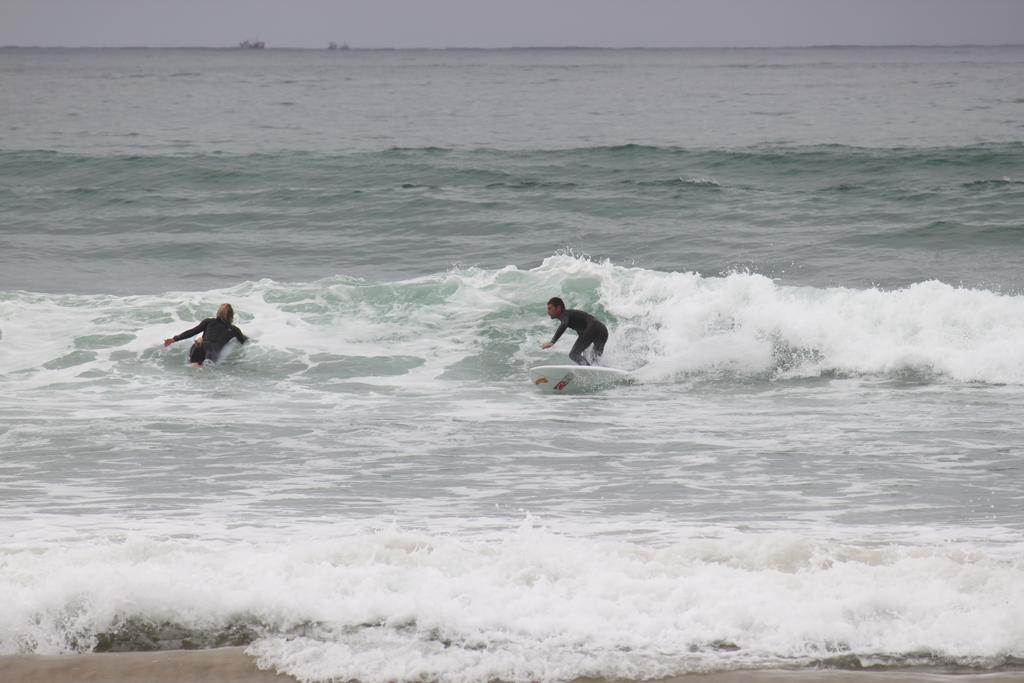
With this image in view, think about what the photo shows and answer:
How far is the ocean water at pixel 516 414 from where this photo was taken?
6.28 meters

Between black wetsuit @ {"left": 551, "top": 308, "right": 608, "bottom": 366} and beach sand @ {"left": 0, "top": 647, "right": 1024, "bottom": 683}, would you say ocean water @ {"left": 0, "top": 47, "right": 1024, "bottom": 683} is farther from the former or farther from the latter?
black wetsuit @ {"left": 551, "top": 308, "right": 608, "bottom": 366}

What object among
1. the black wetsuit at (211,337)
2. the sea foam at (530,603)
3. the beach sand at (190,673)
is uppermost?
the black wetsuit at (211,337)

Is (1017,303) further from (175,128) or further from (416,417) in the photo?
(175,128)

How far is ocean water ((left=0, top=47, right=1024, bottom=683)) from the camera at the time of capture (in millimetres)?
6281

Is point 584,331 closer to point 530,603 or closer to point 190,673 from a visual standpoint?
point 530,603

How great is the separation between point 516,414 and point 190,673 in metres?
7.02

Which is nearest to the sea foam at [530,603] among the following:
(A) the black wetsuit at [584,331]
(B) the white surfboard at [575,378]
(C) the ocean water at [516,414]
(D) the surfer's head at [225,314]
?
(C) the ocean water at [516,414]

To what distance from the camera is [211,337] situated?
15438 millimetres

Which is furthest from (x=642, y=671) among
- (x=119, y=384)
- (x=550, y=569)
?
(x=119, y=384)

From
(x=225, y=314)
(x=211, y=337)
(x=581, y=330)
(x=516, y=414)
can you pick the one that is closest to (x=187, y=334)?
(x=211, y=337)

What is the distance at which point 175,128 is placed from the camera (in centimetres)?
5078

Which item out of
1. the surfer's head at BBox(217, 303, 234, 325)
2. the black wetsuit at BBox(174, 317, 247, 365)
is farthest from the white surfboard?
the surfer's head at BBox(217, 303, 234, 325)

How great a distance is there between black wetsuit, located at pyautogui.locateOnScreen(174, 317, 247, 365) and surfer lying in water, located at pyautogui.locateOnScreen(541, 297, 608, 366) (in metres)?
4.06

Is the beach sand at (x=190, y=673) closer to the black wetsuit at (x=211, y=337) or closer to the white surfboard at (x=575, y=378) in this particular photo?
the white surfboard at (x=575, y=378)
